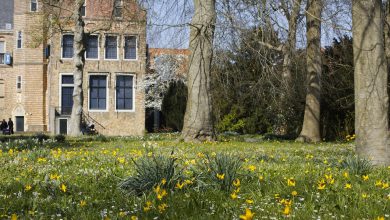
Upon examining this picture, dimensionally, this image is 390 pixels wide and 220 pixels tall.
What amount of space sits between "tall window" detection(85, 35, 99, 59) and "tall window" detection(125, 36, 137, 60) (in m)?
2.51

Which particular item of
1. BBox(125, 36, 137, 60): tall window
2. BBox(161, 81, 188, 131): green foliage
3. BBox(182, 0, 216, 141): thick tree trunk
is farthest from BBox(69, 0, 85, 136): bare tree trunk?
BBox(125, 36, 137, 60): tall window

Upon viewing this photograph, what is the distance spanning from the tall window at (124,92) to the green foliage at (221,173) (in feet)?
118

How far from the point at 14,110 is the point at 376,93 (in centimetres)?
4273

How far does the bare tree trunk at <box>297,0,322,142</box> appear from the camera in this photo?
1783 centimetres

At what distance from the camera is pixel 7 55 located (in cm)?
4716

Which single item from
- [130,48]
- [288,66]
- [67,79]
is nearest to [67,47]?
[67,79]

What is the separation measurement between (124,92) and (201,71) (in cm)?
2660

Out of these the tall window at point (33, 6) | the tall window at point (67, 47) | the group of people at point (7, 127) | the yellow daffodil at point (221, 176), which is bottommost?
the group of people at point (7, 127)

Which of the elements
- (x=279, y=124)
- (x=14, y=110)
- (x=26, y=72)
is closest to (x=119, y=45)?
(x=26, y=72)

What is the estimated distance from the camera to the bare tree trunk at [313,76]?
58.5ft

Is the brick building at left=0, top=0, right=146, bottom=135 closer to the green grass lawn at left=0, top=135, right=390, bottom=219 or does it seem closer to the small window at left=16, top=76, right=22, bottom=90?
the small window at left=16, top=76, right=22, bottom=90

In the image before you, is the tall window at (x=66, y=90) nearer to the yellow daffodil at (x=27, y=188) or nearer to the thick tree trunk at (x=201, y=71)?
the thick tree trunk at (x=201, y=71)

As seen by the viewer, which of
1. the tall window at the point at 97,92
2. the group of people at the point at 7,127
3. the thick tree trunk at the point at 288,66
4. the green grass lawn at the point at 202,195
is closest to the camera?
the green grass lawn at the point at 202,195

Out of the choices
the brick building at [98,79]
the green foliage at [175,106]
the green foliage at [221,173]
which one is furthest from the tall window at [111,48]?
the green foliage at [221,173]
